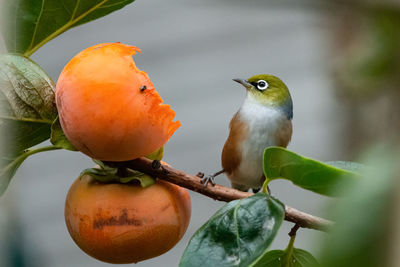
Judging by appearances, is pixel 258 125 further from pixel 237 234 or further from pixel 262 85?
pixel 237 234

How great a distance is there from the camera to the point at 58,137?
56 centimetres

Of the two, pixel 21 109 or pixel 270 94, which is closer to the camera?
pixel 21 109

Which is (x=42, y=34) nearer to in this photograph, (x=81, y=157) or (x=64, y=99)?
(x=64, y=99)

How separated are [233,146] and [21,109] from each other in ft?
2.22

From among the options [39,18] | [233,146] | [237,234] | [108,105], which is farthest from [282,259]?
[233,146]

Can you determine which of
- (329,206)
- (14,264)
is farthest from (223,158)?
(329,206)

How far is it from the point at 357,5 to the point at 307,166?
5.7 inches

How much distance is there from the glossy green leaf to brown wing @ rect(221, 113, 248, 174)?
1.88 feet

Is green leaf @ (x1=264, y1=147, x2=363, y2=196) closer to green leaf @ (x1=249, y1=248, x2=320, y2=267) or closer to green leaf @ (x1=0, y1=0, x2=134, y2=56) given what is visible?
green leaf @ (x1=249, y1=248, x2=320, y2=267)

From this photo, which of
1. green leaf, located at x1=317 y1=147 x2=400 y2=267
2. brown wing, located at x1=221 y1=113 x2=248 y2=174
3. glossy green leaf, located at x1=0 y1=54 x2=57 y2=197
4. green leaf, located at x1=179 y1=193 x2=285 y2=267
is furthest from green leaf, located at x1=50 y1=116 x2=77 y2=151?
brown wing, located at x1=221 y1=113 x2=248 y2=174

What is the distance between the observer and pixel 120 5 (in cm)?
63

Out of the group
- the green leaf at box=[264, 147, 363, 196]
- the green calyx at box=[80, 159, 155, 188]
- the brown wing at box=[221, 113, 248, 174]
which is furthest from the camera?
the brown wing at box=[221, 113, 248, 174]

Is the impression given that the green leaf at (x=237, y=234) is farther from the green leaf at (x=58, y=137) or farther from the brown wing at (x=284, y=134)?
the brown wing at (x=284, y=134)

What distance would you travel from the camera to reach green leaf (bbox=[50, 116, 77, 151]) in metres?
0.56
